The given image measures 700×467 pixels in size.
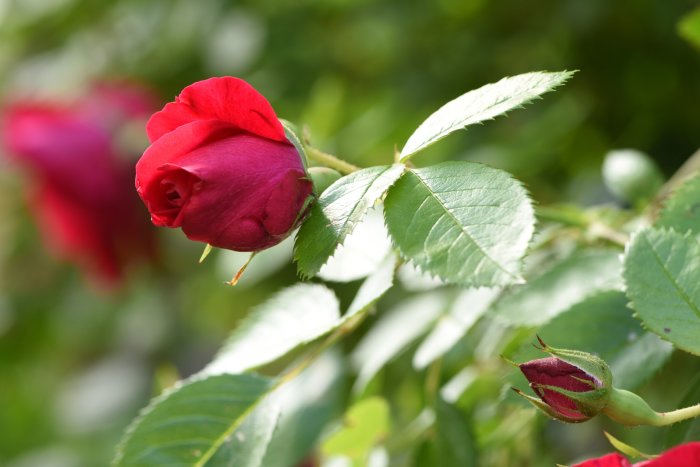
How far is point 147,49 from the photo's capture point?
5.80 feet

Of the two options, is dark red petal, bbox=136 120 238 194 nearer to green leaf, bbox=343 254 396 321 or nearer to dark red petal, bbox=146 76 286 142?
dark red petal, bbox=146 76 286 142

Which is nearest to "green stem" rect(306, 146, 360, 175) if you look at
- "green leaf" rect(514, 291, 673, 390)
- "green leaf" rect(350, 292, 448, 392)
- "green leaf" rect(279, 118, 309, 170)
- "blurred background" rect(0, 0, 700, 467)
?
"green leaf" rect(279, 118, 309, 170)

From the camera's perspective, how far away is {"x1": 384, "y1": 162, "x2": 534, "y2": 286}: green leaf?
0.43 metres

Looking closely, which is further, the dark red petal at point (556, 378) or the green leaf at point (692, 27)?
the green leaf at point (692, 27)

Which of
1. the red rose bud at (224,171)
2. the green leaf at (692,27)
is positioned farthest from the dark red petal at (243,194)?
the green leaf at (692,27)

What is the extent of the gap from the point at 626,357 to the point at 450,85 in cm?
99

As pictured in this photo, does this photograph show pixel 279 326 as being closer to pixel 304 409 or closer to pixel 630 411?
pixel 304 409

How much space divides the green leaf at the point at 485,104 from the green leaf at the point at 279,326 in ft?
0.48

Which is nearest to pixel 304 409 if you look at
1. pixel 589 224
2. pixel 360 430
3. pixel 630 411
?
pixel 360 430

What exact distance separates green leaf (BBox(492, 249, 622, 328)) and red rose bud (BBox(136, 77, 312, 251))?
19 cm

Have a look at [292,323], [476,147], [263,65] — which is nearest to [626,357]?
[292,323]

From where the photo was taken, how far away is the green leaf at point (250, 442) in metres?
0.57

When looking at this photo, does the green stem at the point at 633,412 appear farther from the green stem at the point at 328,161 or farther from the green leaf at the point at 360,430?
the green leaf at the point at 360,430

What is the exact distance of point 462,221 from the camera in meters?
0.46
